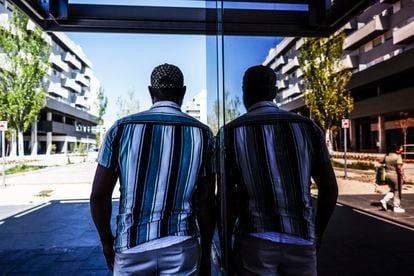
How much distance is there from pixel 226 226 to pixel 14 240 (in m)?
5.50

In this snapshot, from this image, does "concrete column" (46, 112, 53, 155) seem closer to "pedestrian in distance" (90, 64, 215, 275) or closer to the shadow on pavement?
the shadow on pavement

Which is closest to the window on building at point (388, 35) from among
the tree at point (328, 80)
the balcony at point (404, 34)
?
the balcony at point (404, 34)

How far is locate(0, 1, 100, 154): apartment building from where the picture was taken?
47.2 meters

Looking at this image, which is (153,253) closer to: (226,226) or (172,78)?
(226,226)

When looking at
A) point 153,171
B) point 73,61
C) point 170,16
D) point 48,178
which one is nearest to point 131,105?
point 170,16

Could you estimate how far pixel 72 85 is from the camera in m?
59.1

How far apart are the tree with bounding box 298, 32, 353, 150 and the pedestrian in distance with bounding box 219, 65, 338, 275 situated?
59.7 ft

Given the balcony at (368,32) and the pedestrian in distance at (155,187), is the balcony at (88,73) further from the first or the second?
the pedestrian in distance at (155,187)

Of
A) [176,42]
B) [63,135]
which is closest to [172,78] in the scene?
[176,42]

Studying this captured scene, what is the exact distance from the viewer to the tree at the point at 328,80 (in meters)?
19.7

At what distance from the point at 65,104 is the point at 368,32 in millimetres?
39799

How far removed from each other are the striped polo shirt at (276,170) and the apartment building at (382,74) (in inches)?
1004

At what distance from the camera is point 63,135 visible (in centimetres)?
5634

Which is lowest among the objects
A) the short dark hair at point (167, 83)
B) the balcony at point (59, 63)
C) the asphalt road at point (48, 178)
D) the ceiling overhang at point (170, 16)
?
the asphalt road at point (48, 178)
